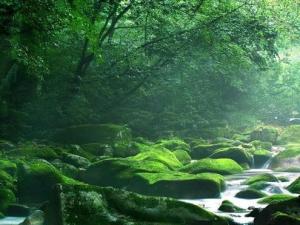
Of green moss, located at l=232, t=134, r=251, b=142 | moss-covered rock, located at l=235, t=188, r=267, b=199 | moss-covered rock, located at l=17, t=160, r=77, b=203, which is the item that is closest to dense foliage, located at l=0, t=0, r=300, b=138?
green moss, located at l=232, t=134, r=251, b=142

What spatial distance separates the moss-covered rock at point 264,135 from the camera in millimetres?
25312

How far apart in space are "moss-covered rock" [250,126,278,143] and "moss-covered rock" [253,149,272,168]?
5.78 m

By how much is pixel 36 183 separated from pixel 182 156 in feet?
26.3

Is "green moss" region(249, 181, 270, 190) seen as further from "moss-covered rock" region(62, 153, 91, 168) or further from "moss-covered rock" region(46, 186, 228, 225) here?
"moss-covered rock" region(46, 186, 228, 225)

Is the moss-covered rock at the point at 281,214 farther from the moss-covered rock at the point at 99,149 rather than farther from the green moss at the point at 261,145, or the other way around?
the green moss at the point at 261,145

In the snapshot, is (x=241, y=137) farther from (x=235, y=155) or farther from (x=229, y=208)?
(x=229, y=208)

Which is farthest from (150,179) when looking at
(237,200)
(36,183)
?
(36,183)

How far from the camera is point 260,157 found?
19000 millimetres

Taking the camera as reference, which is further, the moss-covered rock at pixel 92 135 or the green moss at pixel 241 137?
the green moss at pixel 241 137

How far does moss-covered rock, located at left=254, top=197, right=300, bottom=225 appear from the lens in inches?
274

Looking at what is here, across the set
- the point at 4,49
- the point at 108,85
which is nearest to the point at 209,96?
the point at 108,85

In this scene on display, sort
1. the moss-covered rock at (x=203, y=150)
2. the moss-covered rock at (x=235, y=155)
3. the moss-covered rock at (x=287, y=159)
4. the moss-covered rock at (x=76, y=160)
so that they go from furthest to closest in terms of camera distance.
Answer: the moss-covered rock at (x=203, y=150) → the moss-covered rock at (x=235, y=155) → the moss-covered rock at (x=287, y=159) → the moss-covered rock at (x=76, y=160)

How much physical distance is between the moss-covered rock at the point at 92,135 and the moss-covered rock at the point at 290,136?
1025cm

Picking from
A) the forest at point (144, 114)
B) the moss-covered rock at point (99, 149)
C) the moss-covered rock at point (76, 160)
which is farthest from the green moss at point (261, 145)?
the moss-covered rock at point (76, 160)
